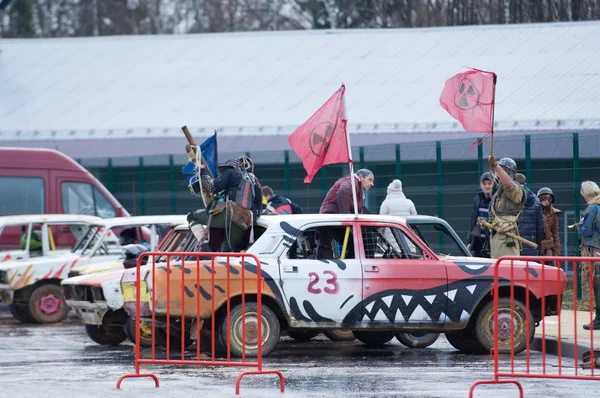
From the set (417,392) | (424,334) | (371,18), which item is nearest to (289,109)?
(424,334)

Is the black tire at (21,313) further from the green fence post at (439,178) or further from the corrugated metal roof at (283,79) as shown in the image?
the corrugated metal roof at (283,79)

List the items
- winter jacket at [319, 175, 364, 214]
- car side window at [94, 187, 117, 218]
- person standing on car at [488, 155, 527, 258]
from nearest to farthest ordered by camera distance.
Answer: person standing on car at [488, 155, 527, 258] < winter jacket at [319, 175, 364, 214] < car side window at [94, 187, 117, 218]

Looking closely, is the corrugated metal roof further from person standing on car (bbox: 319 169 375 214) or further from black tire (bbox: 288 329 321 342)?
black tire (bbox: 288 329 321 342)

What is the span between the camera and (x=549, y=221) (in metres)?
17.4

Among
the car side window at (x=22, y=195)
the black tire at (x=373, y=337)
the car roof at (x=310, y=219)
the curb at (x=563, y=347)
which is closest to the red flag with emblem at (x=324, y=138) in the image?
the car roof at (x=310, y=219)

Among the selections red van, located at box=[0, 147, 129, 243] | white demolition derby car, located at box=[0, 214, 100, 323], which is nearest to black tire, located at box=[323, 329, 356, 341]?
white demolition derby car, located at box=[0, 214, 100, 323]

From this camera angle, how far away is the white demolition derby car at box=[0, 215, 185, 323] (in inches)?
711

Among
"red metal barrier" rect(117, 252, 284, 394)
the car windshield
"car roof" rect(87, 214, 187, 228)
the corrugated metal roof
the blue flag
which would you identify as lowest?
"red metal barrier" rect(117, 252, 284, 394)

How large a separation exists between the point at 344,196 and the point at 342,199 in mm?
43

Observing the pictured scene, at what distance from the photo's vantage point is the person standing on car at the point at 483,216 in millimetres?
16297

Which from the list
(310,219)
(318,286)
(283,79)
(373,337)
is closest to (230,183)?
(310,219)

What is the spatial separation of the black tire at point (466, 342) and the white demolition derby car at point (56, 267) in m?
5.37

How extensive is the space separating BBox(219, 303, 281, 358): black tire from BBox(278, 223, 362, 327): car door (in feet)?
0.77

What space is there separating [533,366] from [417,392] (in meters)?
2.36
